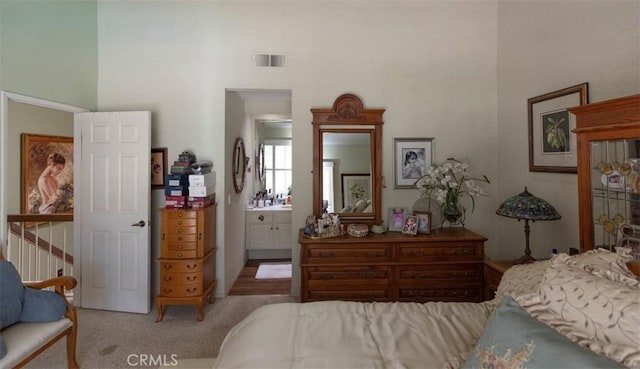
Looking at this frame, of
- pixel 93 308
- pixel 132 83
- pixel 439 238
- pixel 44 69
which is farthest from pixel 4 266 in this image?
pixel 439 238

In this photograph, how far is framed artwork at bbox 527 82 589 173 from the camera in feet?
6.91

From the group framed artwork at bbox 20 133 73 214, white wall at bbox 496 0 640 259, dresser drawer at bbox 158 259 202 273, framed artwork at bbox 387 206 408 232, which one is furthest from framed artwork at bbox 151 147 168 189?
white wall at bbox 496 0 640 259

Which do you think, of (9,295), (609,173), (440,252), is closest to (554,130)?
(609,173)

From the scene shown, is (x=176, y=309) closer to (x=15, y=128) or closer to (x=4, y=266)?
(x=4, y=266)

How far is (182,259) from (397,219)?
85.3 inches

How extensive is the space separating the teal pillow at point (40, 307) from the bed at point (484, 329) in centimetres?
142

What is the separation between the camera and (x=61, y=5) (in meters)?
2.60

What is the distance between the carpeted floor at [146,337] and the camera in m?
2.09

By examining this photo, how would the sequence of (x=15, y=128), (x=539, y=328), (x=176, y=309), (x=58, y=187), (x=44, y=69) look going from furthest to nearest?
1. (x=58, y=187)
2. (x=15, y=128)
3. (x=176, y=309)
4. (x=44, y=69)
5. (x=539, y=328)

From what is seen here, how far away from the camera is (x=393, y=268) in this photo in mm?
2496

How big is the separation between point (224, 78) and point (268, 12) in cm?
85

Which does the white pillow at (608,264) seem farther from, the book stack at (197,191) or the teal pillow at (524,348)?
the book stack at (197,191)

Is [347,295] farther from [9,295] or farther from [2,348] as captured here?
[9,295]

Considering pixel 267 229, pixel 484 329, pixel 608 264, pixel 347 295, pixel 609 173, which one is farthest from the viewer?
pixel 267 229
